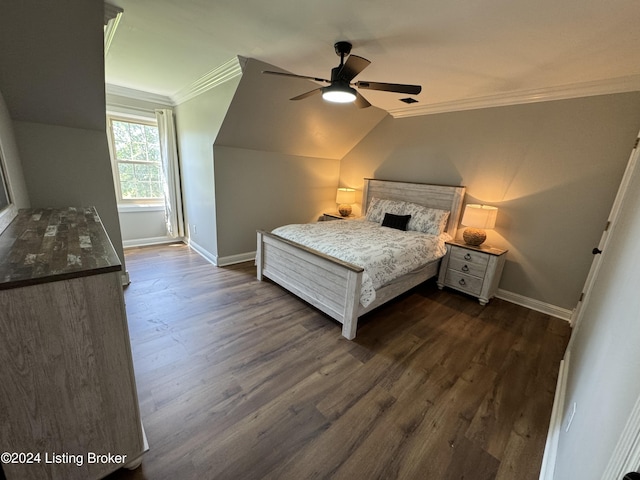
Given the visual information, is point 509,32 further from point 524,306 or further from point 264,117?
point 524,306

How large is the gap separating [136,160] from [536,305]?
6050 millimetres

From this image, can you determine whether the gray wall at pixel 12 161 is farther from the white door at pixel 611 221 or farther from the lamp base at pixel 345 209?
the white door at pixel 611 221

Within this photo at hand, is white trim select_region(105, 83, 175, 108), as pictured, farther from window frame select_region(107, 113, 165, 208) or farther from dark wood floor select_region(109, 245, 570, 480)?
dark wood floor select_region(109, 245, 570, 480)

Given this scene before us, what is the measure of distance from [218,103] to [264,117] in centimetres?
55

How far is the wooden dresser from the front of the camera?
2.98ft

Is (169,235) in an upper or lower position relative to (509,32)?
lower

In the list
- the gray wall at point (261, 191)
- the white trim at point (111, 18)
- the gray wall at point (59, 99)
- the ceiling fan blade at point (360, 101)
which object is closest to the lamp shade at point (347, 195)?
the gray wall at point (261, 191)

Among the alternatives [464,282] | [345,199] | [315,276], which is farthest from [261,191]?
[464,282]

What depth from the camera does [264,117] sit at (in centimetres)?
331

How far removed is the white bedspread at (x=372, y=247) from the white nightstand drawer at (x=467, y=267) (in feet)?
0.62

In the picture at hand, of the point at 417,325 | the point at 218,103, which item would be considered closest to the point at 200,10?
the point at 218,103

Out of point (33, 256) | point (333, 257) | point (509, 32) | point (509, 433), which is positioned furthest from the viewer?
point (333, 257)

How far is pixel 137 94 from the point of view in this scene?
385 centimetres

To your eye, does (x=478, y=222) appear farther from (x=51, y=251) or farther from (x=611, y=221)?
(x=51, y=251)
